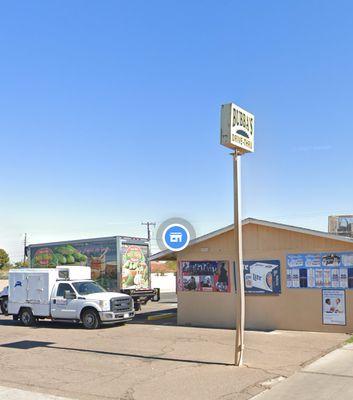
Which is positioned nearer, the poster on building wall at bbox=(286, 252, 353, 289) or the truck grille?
the poster on building wall at bbox=(286, 252, 353, 289)

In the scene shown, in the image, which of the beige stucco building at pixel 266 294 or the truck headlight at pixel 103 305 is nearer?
the beige stucco building at pixel 266 294

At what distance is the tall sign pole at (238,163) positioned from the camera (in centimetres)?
1056

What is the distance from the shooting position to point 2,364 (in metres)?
11.2

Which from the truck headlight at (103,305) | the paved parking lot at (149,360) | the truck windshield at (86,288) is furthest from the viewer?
the truck windshield at (86,288)

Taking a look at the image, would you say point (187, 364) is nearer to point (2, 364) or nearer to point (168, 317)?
point (2, 364)

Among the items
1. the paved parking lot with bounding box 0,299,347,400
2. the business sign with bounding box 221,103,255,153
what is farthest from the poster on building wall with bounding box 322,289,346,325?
the business sign with bounding box 221,103,255,153

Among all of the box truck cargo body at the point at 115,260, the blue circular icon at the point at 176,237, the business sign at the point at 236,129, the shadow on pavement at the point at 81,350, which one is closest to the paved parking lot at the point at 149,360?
the shadow on pavement at the point at 81,350

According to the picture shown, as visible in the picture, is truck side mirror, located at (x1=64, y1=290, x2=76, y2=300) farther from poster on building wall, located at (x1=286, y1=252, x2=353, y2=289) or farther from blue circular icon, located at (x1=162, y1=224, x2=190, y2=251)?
poster on building wall, located at (x1=286, y1=252, x2=353, y2=289)

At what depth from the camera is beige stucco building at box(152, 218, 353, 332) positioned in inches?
634

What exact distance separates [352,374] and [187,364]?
11.0 ft

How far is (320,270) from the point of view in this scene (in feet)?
52.9

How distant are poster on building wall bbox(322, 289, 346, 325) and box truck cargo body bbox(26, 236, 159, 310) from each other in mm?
9750

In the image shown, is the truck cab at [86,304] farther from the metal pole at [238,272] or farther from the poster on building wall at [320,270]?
the metal pole at [238,272]

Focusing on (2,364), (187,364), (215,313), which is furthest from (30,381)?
(215,313)
